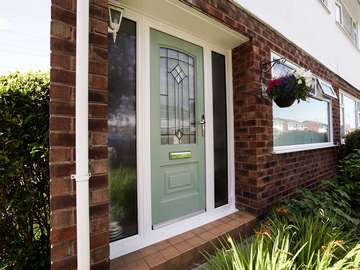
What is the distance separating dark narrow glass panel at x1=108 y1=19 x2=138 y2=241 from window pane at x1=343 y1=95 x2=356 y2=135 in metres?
6.96

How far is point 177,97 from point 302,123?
284 cm

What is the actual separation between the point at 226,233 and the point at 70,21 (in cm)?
234

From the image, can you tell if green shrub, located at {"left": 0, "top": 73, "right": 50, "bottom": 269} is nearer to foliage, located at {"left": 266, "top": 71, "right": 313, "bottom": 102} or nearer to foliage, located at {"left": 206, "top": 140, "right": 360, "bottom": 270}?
foliage, located at {"left": 206, "top": 140, "right": 360, "bottom": 270}

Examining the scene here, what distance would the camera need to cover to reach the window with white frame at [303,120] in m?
3.45

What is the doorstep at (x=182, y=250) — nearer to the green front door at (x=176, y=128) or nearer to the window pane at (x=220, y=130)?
the green front door at (x=176, y=128)

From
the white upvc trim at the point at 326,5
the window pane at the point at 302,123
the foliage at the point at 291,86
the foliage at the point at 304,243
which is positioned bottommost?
the foliage at the point at 304,243

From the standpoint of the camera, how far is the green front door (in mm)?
2318

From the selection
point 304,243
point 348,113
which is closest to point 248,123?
point 304,243

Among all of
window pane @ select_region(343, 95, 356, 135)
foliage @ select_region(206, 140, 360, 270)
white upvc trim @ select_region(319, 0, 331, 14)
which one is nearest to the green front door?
foliage @ select_region(206, 140, 360, 270)

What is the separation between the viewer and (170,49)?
250cm

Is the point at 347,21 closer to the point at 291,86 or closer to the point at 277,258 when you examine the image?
the point at 291,86

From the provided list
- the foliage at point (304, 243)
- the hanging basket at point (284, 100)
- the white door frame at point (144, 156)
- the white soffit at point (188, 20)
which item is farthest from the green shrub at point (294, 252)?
the white soffit at point (188, 20)

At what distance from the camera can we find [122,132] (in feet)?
6.79

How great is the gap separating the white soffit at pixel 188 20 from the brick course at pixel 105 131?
0.08 meters
